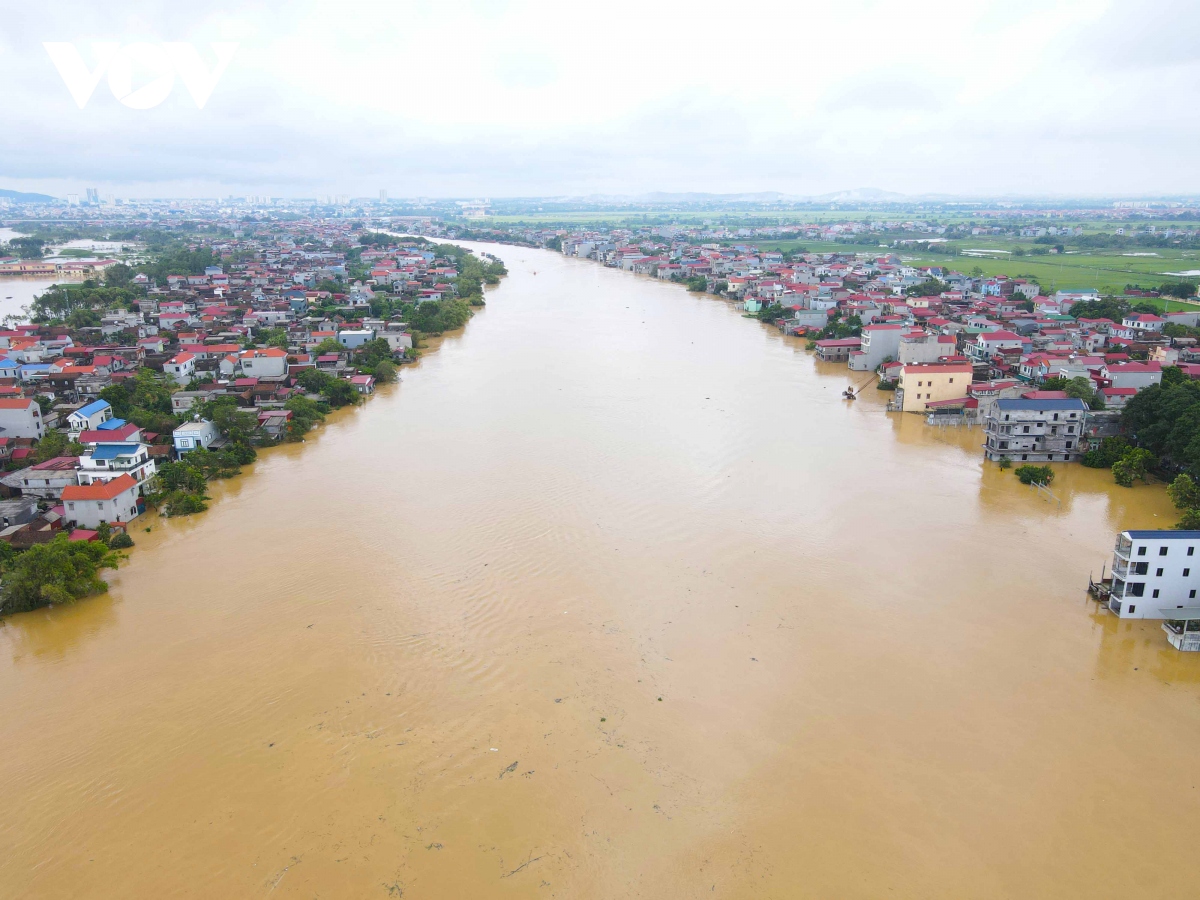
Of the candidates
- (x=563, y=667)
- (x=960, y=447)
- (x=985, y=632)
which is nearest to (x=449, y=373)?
(x=960, y=447)

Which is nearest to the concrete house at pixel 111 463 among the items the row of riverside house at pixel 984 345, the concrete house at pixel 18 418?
the concrete house at pixel 18 418

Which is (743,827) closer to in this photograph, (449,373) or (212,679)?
(212,679)

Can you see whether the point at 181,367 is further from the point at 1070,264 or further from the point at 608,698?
the point at 1070,264

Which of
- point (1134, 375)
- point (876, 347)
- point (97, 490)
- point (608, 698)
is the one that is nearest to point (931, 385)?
point (1134, 375)

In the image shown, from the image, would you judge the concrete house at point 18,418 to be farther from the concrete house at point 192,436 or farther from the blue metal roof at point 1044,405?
the blue metal roof at point 1044,405

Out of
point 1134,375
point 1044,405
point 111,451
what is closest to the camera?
point 111,451

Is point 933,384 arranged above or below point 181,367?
above

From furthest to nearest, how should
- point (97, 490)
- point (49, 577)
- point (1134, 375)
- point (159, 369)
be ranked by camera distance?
point (159, 369)
point (1134, 375)
point (97, 490)
point (49, 577)
